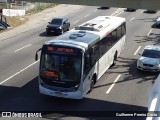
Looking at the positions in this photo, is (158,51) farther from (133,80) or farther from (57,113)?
(57,113)

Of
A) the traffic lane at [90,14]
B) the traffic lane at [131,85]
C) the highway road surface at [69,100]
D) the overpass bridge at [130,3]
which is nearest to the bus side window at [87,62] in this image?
the highway road surface at [69,100]

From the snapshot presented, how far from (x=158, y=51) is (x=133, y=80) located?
3.92 metres

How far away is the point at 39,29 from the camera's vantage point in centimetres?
3747

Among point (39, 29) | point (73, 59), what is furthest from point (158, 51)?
point (39, 29)

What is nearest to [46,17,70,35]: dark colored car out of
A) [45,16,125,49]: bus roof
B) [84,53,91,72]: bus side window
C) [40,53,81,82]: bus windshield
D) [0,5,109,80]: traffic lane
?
[0,5,109,80]: traffic lane

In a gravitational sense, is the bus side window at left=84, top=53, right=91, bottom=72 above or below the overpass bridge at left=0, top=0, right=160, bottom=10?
below

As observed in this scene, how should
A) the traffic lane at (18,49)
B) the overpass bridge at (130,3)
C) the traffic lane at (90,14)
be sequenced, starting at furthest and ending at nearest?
the traffic lane at (90,14) → the traffic lane at (18,49) → the overpass bridge at (130,3)

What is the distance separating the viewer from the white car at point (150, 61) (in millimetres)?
21419

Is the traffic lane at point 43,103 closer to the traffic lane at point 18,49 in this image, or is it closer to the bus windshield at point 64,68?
the bus windshield at point 64,68

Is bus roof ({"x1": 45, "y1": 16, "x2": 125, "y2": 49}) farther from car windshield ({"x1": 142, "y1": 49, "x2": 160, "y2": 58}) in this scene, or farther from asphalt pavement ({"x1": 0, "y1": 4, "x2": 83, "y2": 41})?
asphalt pavement ({"x1": 0, "y1": 4, "x2": 83, "y2": 41})

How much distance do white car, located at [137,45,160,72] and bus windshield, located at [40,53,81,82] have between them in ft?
23.5

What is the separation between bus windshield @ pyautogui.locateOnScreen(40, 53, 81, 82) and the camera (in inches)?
625

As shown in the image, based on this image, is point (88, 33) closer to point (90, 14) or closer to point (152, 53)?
point (152, 53)

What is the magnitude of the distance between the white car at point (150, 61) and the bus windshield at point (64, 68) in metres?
7.17
